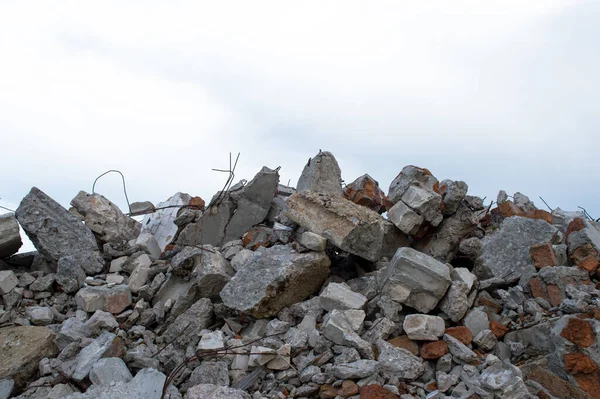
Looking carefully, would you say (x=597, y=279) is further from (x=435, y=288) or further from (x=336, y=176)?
(x=336, y=176)

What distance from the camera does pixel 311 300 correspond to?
590cm

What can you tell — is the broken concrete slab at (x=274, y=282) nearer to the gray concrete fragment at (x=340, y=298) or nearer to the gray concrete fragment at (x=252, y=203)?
the gray concrete fragment at (x=340, y=298)

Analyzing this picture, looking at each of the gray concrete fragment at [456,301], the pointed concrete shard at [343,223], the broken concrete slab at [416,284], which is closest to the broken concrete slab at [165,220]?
the pointed concrete shard at [343,223]

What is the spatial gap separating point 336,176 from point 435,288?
8.63 ft

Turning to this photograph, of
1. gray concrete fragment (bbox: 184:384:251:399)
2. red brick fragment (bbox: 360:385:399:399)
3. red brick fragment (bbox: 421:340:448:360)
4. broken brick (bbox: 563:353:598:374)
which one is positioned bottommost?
gray concrete fragment (bbox: 184:384:251:399)

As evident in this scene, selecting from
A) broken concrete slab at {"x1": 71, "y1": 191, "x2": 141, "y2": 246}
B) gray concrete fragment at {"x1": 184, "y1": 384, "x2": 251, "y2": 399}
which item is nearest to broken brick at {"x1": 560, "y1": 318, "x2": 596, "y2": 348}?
gray concrete fragment at {"x1": 184, "y1": 384, "x2": 251, "y2": 399}

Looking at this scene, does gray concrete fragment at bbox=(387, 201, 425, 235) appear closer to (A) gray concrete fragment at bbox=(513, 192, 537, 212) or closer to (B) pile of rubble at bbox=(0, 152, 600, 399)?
(B) pile of rubble at bbox=(0, 152, 600, 399)

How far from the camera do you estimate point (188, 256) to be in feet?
22.0

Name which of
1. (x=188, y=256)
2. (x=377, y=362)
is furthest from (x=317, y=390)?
(x=188, y=256)

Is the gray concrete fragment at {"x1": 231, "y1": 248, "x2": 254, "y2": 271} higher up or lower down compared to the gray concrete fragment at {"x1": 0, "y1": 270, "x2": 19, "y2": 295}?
higher up

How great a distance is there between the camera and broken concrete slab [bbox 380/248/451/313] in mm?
5660

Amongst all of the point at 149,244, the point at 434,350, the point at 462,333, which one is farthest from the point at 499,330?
the point at 149,244

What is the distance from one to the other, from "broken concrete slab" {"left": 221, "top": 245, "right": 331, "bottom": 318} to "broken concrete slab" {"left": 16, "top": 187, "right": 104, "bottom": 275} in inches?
99.3

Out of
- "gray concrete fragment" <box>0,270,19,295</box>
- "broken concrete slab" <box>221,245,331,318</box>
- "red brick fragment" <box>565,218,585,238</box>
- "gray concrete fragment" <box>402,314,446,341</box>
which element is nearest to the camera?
"gray concrete fragment" <box>402,314,446,341</box>
